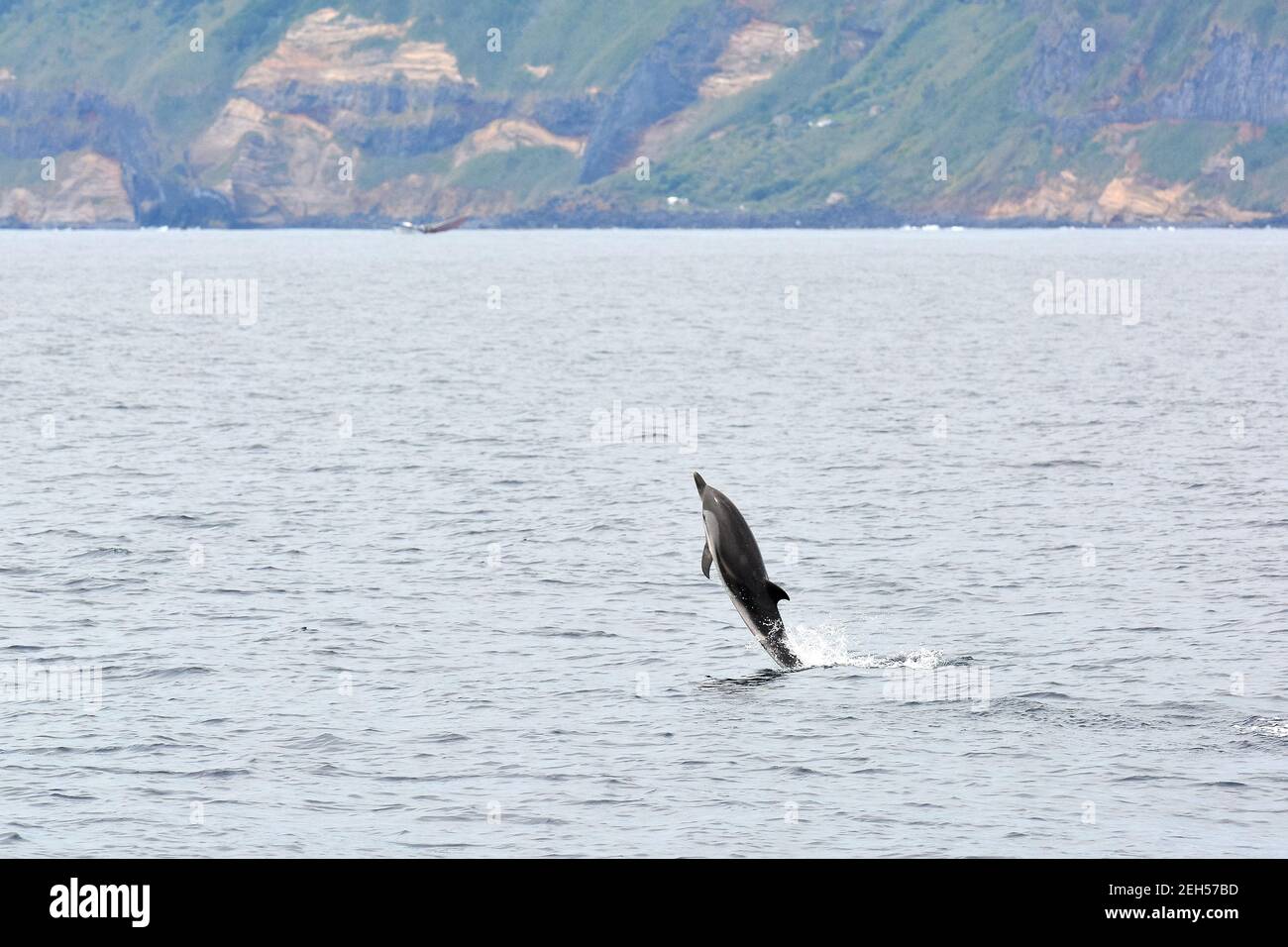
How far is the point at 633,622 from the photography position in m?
34.0

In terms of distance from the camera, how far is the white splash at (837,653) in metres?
30.7

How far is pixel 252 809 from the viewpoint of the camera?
2319 cm

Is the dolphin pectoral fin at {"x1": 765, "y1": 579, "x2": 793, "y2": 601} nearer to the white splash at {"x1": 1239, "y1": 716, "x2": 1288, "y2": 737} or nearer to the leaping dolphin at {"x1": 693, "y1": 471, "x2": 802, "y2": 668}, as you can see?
the leaping dolphin at {"x1": 693, "y1": 471, "x2": 802, "y2": 668}

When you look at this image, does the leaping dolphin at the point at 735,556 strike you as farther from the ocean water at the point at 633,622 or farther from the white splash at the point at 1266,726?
the white splash at the point at 1266,726

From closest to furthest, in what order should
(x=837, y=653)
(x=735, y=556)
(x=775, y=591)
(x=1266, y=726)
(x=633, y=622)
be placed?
(x=1266, y=726) < (x=775, y=591) < (x=735, y=556) < (x=837, y=653) < (x=633, y=622)

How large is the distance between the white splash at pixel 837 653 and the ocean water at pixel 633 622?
125 millimetres

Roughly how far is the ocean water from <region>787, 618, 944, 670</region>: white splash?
4.9 inches

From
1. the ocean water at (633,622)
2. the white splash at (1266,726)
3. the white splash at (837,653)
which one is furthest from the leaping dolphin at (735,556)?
the white splash at (1266,726)

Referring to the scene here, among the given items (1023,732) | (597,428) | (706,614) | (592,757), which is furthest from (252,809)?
(597,428)

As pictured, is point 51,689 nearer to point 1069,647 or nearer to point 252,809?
point 252,809

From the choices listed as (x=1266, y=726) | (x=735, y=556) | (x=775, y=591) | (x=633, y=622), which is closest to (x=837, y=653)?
(x=633, y=622)

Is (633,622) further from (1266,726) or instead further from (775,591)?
(1266,726)

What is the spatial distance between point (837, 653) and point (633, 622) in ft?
13.5

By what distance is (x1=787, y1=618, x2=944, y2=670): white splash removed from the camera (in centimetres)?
3072
